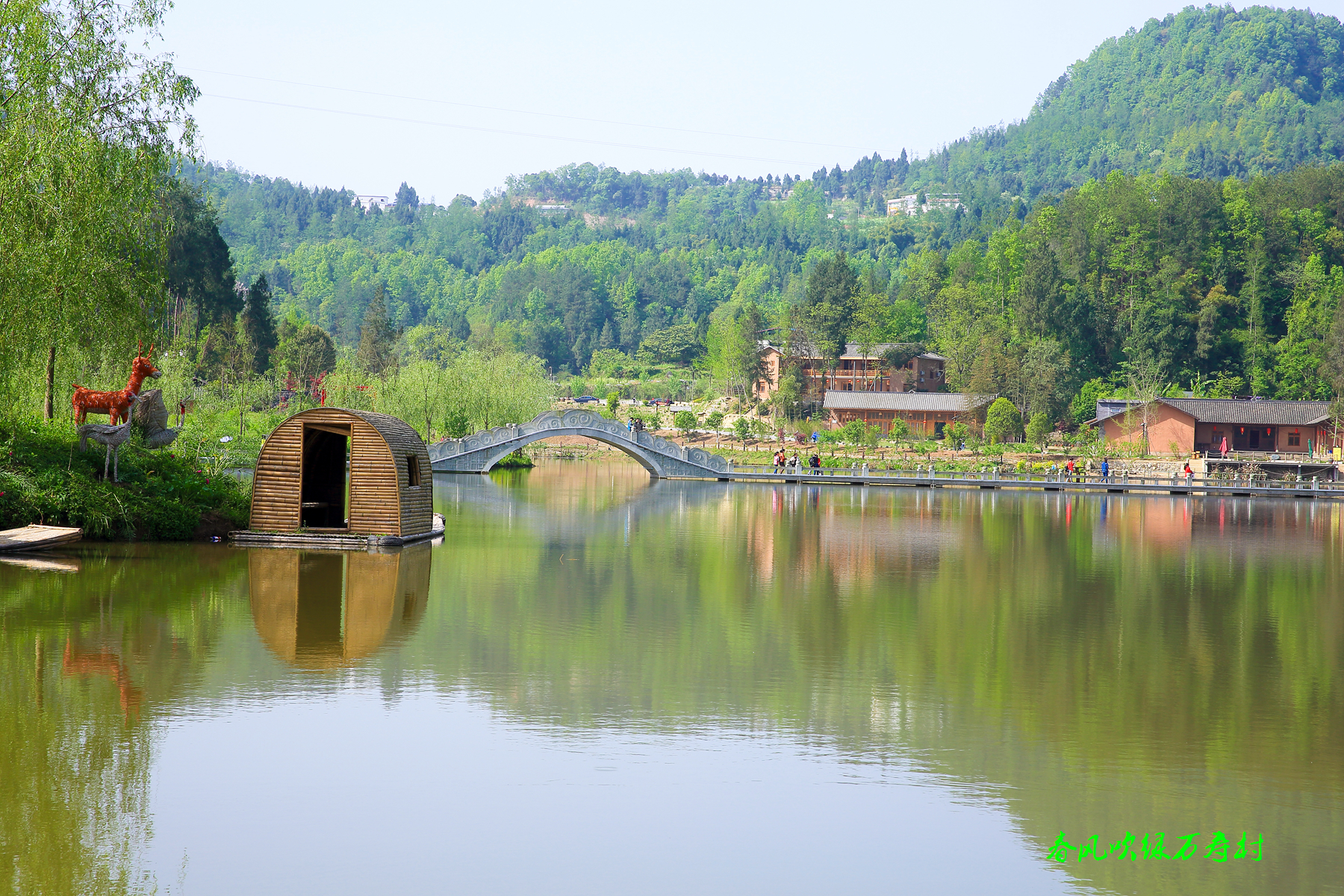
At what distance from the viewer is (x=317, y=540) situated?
19.6 meters

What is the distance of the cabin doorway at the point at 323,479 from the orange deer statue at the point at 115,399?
2.84 meters

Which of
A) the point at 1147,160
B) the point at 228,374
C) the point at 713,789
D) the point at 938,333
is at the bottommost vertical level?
the point at 713,789

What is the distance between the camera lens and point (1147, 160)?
591ft

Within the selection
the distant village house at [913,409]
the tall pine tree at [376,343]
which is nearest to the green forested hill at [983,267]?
the distant village house at [913,409]

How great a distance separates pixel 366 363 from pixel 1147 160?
5732 inches

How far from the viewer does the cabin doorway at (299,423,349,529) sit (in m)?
21.3

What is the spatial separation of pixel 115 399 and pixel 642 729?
13.0 meters

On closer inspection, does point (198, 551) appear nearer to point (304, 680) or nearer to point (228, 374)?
point (304, 680)

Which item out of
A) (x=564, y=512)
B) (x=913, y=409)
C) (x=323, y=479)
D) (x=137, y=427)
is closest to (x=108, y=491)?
(x=137, y=427)

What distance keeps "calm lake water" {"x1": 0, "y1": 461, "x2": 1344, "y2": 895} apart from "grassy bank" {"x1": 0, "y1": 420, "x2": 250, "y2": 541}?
0.77 metres

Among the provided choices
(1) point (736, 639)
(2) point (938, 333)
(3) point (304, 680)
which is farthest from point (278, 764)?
(2) point (938, 333)

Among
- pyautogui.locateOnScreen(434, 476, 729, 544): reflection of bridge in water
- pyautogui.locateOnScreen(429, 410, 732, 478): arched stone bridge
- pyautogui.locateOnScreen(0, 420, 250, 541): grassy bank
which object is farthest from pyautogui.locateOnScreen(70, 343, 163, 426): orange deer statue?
pyautogui.locateOnScreen(429, 410, 732, 478): arched stone bridge

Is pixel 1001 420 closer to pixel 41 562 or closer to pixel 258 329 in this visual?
pixel 258 329

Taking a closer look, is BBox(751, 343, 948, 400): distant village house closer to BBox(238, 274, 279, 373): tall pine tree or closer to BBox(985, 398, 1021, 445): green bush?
BBox(985, 398, 1021, 445): green bush
